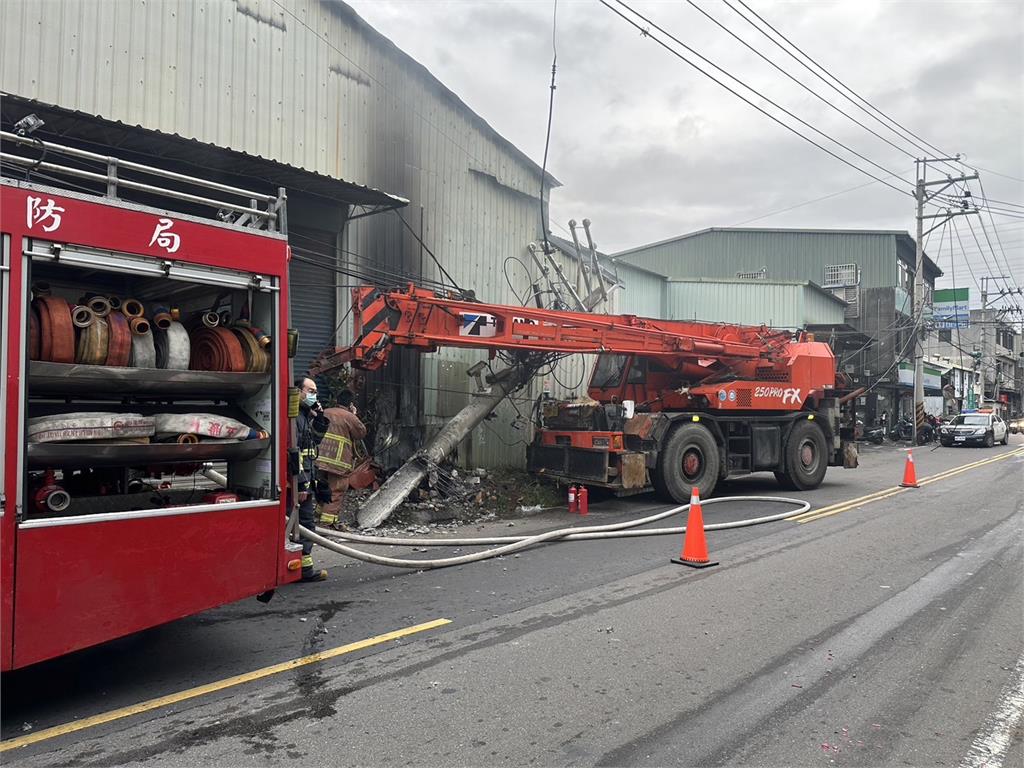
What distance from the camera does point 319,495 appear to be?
781 cm

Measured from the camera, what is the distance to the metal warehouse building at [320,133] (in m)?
8.83

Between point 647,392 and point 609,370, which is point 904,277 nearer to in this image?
point 647,392

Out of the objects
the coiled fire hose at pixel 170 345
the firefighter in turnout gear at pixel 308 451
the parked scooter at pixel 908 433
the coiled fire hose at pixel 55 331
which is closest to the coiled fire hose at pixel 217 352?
the coiled fire hose at pixel 170 345

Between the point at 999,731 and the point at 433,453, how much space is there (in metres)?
7.91

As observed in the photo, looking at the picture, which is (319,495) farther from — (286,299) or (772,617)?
(772,617)

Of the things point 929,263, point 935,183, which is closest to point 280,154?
point 935,183

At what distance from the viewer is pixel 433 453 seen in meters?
10.8

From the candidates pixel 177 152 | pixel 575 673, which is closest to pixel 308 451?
pixel 575 673

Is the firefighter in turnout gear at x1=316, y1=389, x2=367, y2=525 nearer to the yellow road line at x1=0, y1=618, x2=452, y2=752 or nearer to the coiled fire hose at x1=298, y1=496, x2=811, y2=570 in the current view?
the coiled fire hose at x1=298, y1=496, x2=811, y2=570

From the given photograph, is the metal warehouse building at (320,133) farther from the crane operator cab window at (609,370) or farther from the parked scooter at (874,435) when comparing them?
the parked scooter at (874,435)

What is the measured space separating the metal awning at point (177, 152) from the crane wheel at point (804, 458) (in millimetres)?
8489

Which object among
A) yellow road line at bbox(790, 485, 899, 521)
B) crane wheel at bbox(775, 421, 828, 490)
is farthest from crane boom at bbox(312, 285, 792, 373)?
yellow road line at bbox(790, 485, 899, 521)

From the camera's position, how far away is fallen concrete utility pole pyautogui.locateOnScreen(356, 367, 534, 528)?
9562 mm

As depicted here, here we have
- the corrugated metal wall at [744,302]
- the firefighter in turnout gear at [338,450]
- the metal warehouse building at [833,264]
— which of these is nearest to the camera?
the firefighter in turnout gear at [338,450]
